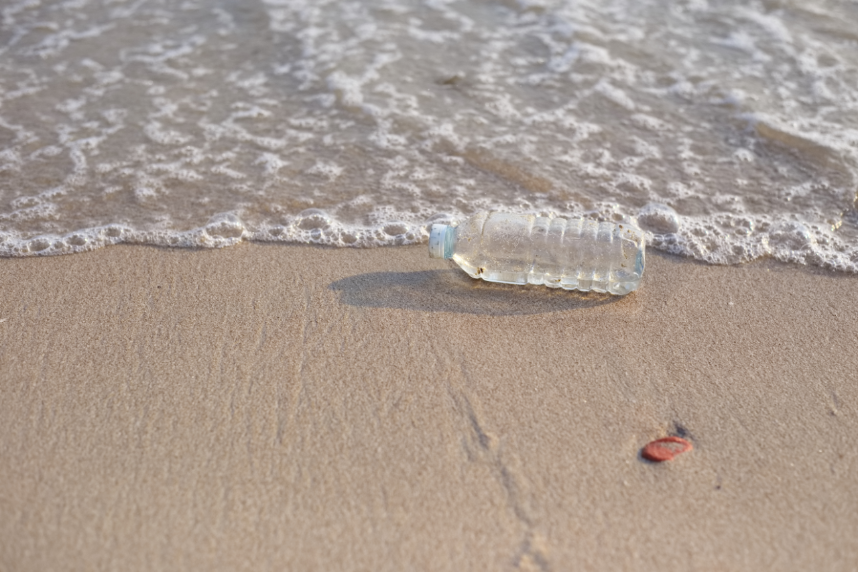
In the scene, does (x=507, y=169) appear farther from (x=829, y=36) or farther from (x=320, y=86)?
(x=829, y=36)

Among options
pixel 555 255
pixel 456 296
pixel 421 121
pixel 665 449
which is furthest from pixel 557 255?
pixel 421 121

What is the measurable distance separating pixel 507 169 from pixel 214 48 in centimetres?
221

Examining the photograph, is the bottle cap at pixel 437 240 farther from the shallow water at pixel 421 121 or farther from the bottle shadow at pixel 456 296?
the shallow water at pixel 421 121

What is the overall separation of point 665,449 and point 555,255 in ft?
2.77

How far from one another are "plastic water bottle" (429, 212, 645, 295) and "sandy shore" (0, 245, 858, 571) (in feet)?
0.24

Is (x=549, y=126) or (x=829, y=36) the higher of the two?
(x=829, y=36)

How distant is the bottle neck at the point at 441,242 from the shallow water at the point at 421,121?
Answer: 38 centimetres

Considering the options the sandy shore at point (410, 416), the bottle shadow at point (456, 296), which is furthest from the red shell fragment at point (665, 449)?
the bottle shadow at point (456, 296)

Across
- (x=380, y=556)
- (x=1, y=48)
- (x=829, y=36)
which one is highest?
(x=829, y=36)

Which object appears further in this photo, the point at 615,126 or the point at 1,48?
the point at 1,48

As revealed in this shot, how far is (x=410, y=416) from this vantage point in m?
1.97

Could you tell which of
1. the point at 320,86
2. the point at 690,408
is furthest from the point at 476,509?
the point at 320,86

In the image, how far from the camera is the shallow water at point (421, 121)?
286 cm

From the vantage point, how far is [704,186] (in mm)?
3039
